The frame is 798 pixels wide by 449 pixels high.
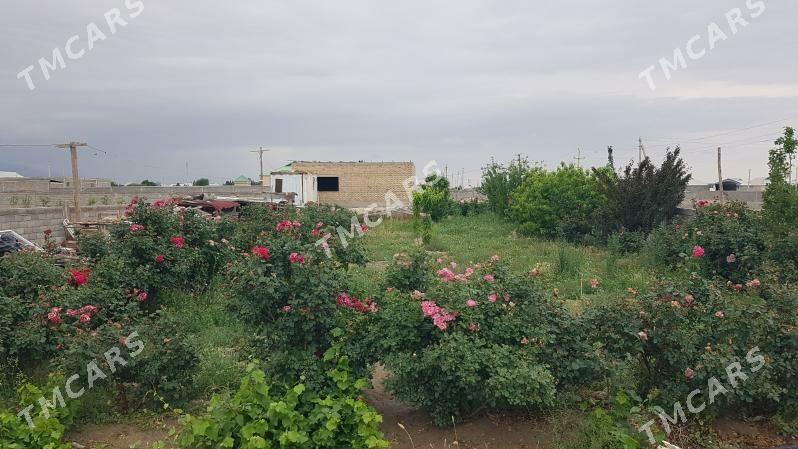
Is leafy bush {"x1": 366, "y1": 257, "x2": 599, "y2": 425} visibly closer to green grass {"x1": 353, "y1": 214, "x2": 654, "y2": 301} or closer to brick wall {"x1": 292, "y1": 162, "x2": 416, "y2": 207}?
green grass {"x1": 353, "y1": 214, "x2": 654, "y2": 301}

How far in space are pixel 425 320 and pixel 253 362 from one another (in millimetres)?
1145

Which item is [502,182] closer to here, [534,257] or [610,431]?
[534,257]

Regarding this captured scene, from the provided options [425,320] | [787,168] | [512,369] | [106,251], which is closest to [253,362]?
[425,320]

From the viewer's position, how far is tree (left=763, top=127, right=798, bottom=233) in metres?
7.09

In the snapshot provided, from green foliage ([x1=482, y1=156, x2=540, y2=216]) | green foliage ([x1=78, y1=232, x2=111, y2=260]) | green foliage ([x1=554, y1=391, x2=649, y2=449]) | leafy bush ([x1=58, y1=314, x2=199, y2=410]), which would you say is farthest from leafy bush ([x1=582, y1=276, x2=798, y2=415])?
green foliage ([x1=482, y1=156, x2=540, y2=216])

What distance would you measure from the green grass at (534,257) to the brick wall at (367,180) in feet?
55.9

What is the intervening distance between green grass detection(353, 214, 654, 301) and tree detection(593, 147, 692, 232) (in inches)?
36.1

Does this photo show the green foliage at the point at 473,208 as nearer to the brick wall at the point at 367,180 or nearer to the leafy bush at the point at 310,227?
the brick wall at the point at 367,180

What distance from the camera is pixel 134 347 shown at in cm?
405

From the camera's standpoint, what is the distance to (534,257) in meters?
11.8

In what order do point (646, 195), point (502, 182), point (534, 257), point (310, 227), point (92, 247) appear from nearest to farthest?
1. point (92, 247)
2. point (310, 227)
3. point (534, 257)
4. point (646, 195)
5. point (502, 182)

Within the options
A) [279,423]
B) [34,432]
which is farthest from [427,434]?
[34,432]

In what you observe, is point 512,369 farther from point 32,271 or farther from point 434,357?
point 32,271

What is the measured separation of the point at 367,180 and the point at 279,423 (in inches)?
1395
